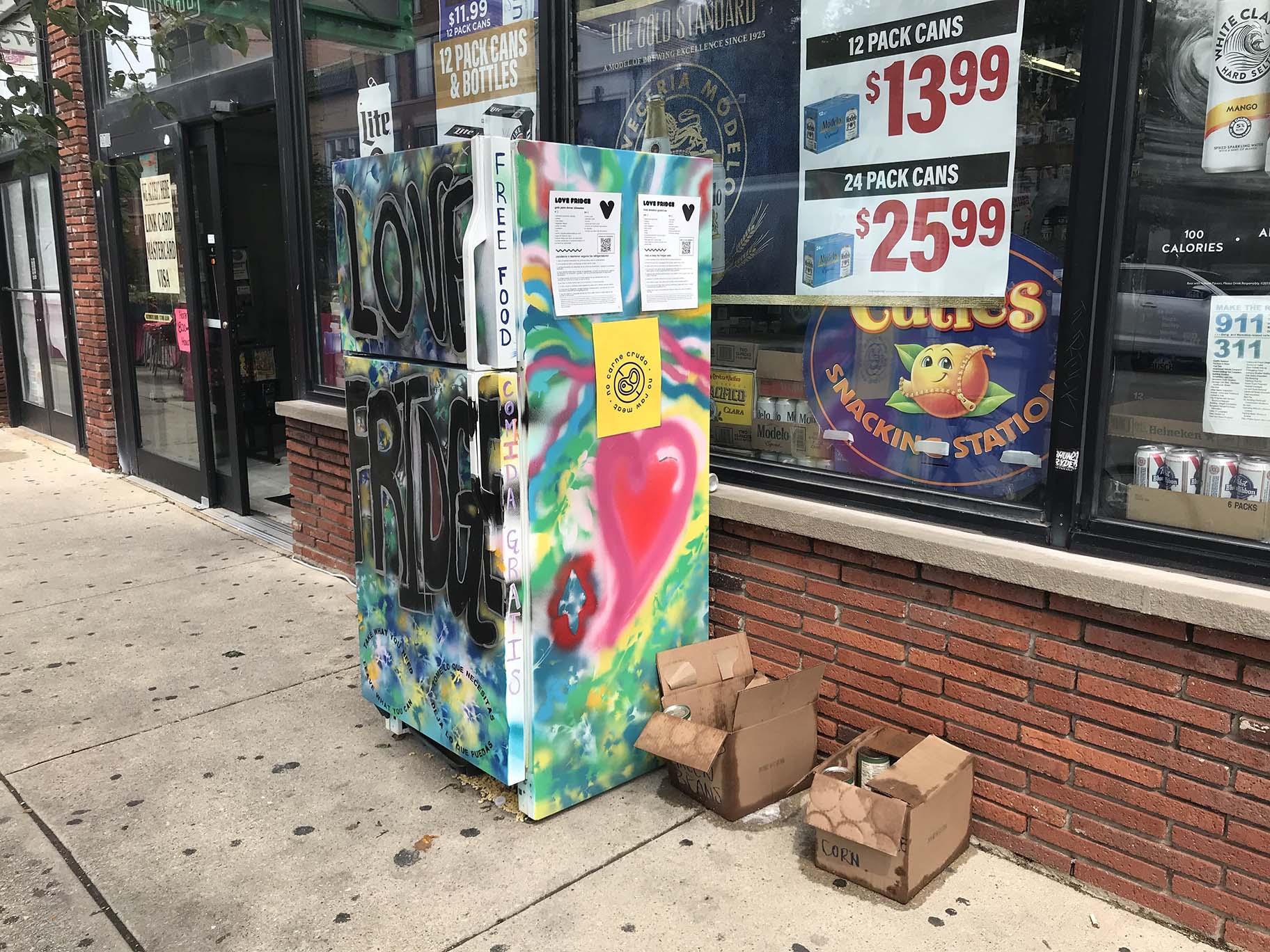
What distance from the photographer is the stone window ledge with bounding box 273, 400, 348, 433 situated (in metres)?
5.36

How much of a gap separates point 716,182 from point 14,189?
906cm

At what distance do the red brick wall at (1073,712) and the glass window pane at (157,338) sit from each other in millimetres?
5268

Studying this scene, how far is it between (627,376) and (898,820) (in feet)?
5.17

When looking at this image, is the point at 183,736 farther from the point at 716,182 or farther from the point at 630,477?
the point at 716,182

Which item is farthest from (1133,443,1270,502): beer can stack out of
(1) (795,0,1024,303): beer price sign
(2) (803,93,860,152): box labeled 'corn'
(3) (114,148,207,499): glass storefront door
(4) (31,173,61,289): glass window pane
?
(4) (31,173,61,289): glass window pane

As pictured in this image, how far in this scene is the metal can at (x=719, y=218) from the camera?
3766 mm

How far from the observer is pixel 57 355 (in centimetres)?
943

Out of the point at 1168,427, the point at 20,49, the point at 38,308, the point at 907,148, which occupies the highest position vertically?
the point at 20,49

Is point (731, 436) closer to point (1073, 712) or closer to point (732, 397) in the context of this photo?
point (732, 397)

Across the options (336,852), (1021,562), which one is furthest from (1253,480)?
(336,852)

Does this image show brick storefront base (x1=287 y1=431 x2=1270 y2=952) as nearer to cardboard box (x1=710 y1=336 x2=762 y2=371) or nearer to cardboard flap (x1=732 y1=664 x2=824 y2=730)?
cardboard flap (x1=732 y1=664 x2=824 y2=730)

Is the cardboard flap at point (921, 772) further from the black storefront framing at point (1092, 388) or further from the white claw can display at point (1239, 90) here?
the white claw can display at point (1239, 90)

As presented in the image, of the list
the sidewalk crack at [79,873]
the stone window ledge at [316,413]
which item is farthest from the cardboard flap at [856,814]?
the stone window ledge at [316,413]

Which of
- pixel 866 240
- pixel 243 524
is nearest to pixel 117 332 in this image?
pixel 243 524
